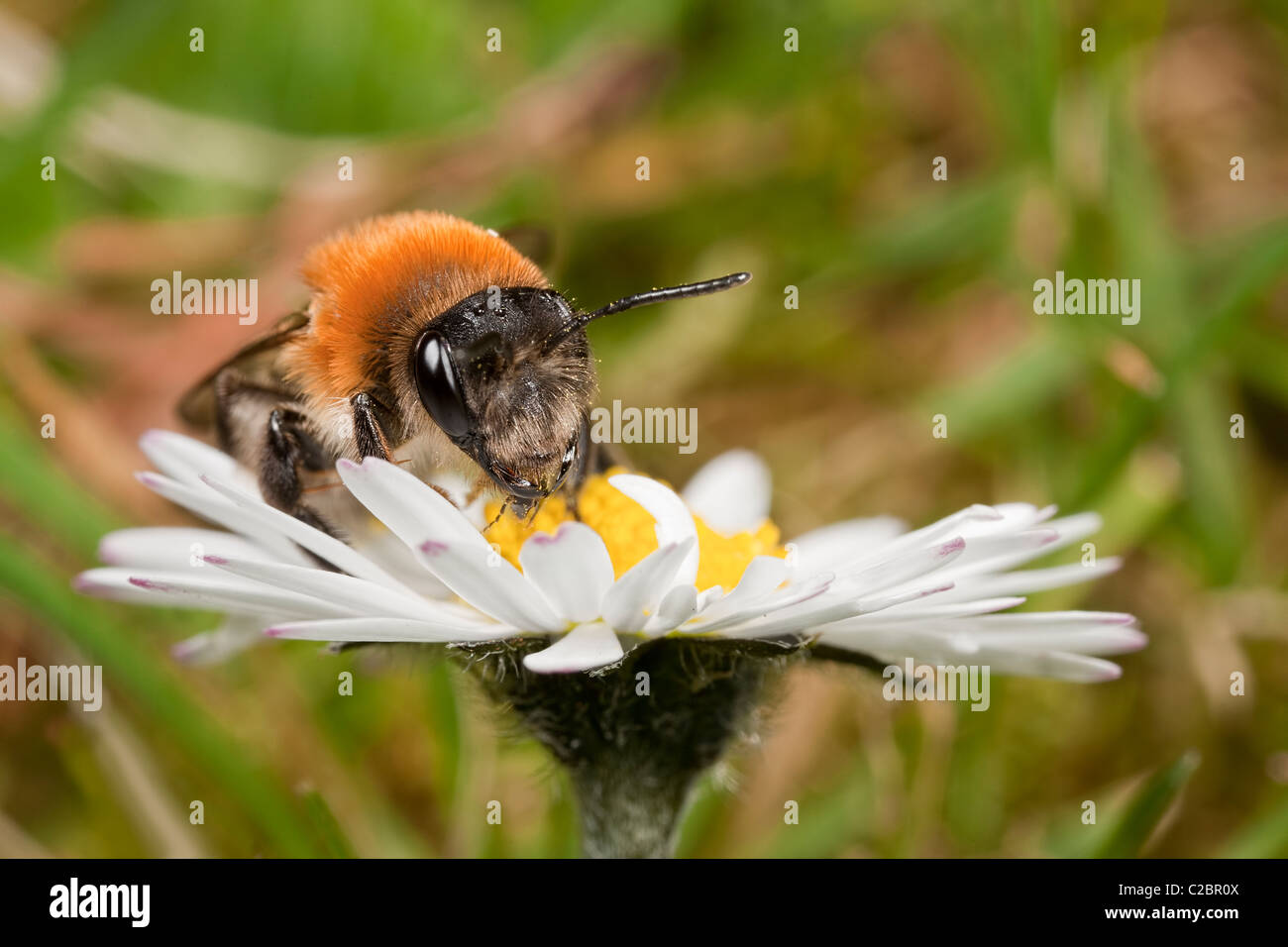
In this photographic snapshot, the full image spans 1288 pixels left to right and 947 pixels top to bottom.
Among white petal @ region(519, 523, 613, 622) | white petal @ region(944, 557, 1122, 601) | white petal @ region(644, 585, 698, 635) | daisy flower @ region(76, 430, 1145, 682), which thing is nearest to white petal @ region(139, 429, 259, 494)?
daisy flower @ region(76, 430, 1145, 682)

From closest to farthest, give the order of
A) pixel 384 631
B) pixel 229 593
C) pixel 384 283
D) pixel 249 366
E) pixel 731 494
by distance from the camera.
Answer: pixel 384 631, pixel 229 593, pixel 384 283, pixel 249 366, pixel 731 494

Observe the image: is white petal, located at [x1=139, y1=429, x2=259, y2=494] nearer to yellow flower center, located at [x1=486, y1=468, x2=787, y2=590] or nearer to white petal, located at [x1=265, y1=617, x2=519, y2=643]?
yellow flower center, located at [x1=486, y1=468, x2=787, y2=590]

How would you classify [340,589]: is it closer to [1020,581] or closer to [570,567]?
[570,567]

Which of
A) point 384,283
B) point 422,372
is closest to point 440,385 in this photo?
point 422,372

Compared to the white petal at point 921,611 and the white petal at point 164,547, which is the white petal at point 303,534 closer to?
the white petal at point 164,547

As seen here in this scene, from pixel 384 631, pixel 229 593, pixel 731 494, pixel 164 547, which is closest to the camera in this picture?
pixel 384 631
